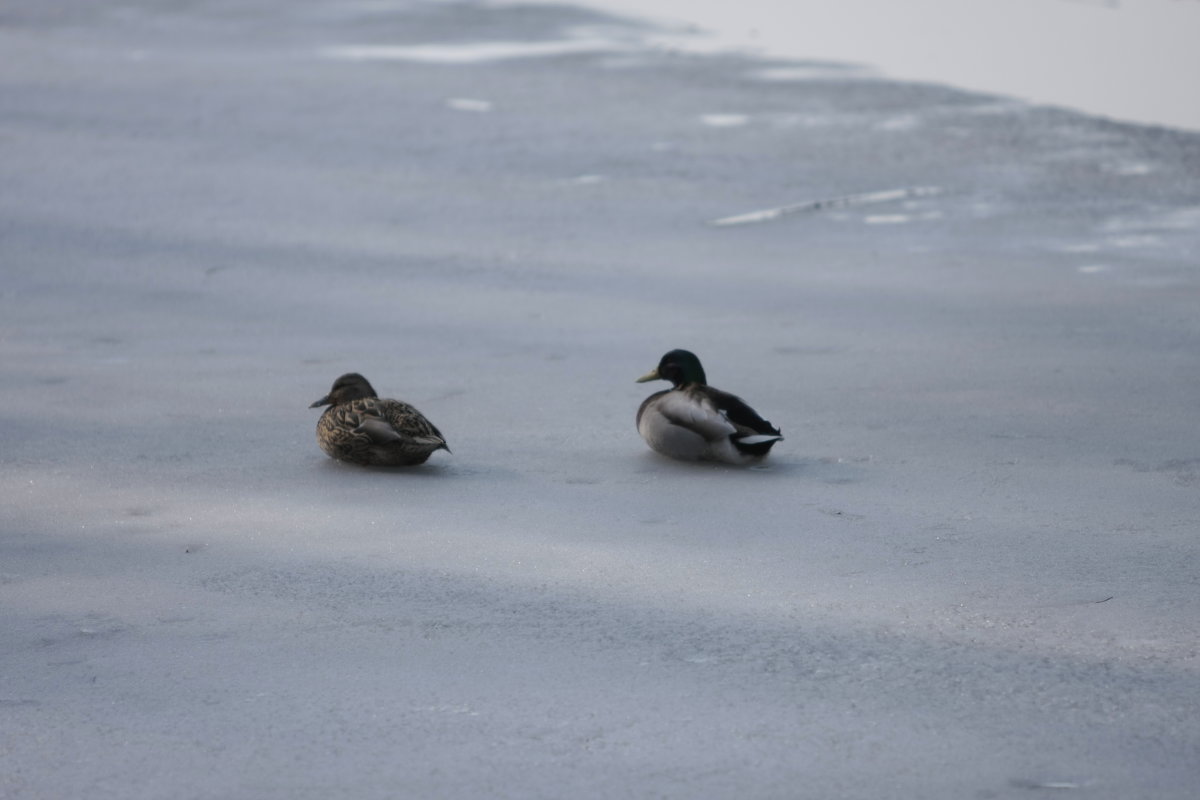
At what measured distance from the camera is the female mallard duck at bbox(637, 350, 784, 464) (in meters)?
5.41

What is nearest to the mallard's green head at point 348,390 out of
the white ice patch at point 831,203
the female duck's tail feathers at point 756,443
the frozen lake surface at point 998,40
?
the female duck's tail feathers at point 756,443

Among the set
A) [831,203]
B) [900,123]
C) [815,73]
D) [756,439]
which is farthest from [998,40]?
[756,439]

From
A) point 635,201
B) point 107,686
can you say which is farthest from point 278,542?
point 635,201

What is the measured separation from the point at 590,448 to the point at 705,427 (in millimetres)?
475

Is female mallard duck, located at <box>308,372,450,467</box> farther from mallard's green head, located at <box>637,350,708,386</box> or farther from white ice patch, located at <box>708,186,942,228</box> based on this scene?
white ice patch, located at <box>708,186,942,228</box>

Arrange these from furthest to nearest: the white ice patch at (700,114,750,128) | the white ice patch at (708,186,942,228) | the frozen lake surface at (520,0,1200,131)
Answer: the frozen lake surface at (520,0,1200,131), the white ice patch at (700,114,750,128), the white ice patch at (708,186,942,228)

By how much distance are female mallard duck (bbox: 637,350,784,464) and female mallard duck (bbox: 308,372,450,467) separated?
73 centimetres

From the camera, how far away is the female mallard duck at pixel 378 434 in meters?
5.39

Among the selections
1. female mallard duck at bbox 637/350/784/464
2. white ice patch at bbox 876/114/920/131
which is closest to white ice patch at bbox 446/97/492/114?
white ice patch at bbox 876/114/920/131

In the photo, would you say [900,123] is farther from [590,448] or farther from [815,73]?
[590,448]

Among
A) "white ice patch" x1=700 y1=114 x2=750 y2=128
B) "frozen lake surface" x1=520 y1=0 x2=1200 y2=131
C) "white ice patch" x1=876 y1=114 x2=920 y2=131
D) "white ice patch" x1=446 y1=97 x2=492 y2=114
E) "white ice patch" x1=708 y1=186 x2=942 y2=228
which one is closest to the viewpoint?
"white ice patch" x1=708 y1=186 x2=942 y2=228

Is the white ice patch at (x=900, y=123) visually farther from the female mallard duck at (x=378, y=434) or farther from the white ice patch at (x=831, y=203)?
the female mallard duck at (x=378, y=434)

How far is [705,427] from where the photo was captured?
5.47 metres

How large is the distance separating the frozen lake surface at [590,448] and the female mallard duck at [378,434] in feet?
0.32
